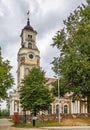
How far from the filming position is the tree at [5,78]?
3903 centimetres

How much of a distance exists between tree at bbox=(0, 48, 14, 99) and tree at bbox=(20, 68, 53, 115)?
8.99 feet

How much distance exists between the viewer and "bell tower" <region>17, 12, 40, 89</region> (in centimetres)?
8200

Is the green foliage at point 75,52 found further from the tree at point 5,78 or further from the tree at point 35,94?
the tree at point 5,78

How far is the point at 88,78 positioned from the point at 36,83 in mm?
7207

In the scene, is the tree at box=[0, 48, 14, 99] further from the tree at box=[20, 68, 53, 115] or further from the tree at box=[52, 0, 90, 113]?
the tree at box=[52, 0, 90, 113]

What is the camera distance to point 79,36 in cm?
4284

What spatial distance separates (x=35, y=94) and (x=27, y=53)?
132 ft

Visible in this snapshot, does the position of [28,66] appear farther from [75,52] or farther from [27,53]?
[75,52]

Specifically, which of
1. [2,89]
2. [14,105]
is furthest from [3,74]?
[14,105]

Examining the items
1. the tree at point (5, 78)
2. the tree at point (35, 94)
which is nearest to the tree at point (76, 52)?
the tree at point (35, 94)

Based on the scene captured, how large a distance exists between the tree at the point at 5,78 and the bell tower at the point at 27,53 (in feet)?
125

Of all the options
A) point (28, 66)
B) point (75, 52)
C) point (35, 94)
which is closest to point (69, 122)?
point (35, 94)

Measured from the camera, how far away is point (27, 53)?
82875 mm

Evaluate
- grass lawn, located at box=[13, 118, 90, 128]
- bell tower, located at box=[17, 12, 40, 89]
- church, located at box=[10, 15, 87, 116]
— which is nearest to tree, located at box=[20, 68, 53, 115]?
grass lawn, located at box=[13, 118, 90, 128]
